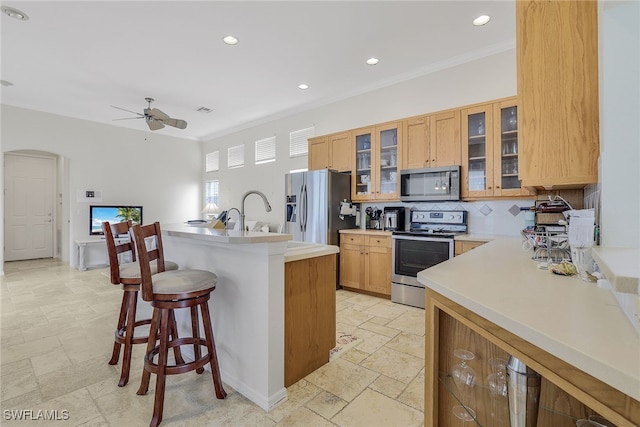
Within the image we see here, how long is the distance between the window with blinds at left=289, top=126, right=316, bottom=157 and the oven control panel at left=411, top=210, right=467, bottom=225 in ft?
8.17

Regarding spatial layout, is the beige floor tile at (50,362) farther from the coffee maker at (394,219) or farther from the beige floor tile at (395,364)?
the coffee maker at (394,219)

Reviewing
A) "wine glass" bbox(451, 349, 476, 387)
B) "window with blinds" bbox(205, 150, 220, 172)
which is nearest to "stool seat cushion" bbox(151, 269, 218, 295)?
"wine glass" bbox(451, 349, 476, 387)

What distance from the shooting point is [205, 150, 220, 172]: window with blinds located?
7867 millimetres

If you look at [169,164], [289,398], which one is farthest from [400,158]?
[169,164]

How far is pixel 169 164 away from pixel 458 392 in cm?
805

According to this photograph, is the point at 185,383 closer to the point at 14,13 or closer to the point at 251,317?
the point at 251,317

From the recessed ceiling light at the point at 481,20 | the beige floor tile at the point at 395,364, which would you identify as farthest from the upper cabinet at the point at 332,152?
the beige floor tile at the point at 395,364

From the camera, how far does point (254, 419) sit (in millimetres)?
1702

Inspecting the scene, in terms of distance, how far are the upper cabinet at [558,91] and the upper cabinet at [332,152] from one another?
119 inches

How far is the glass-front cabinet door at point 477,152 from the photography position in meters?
3.46

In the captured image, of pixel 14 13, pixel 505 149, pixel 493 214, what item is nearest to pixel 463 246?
Answer: pixel 493 214

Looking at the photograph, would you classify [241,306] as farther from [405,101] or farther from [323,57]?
[405,101]

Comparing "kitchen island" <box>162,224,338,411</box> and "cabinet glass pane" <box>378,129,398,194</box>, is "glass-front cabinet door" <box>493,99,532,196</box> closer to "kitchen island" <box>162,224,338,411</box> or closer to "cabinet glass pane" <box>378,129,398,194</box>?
"cabinet glass pane" <box>378,129,398,194</box>

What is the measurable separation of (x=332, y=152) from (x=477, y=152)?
7.13 feet
